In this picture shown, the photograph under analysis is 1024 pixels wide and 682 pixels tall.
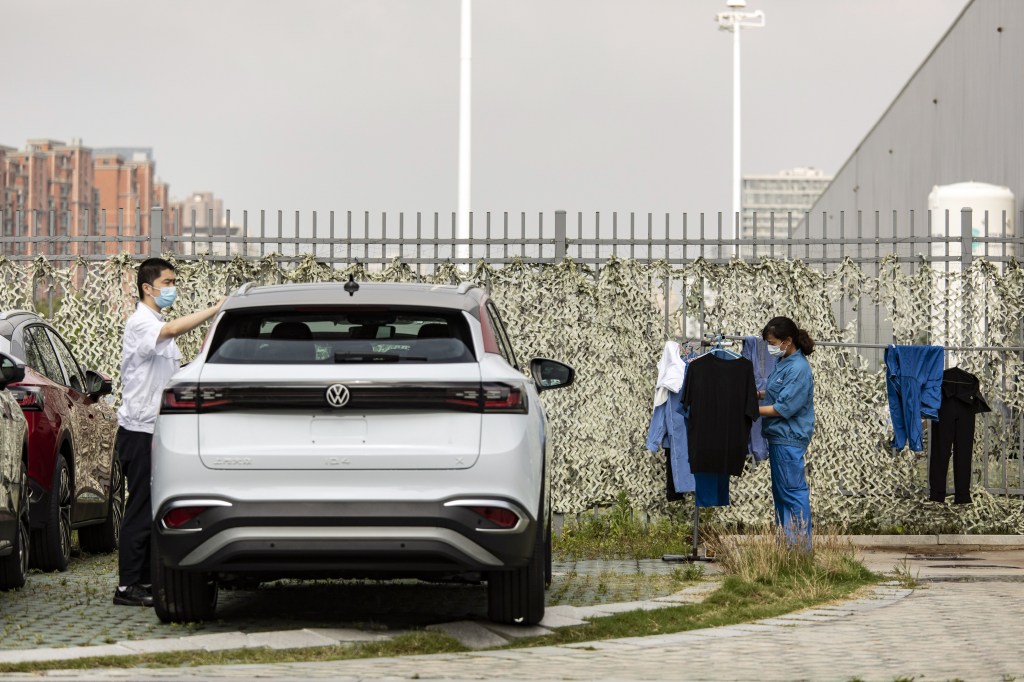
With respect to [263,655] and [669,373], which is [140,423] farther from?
[669,373]

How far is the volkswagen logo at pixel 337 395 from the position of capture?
25.0ft

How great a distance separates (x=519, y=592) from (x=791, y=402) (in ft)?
13.1

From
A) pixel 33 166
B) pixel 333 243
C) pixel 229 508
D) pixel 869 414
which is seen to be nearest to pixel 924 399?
pixel 869 414

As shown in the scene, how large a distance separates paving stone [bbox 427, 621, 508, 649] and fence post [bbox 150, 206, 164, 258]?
23.6 ft

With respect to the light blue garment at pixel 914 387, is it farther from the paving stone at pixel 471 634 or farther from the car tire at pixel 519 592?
the paving stone at pixel 471 634

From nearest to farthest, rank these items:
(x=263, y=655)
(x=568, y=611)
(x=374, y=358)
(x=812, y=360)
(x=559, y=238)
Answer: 1. (x=263, y=655)
2. (x=374, y=358)
3. (x=568, y=611)
4. (x=812, y=360)
5. (x=559, y=238)

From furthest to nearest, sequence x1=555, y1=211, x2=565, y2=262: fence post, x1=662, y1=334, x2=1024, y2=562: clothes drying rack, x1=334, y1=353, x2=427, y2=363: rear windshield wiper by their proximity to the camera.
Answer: x1=555, y1=211, x2=565, y2=262: fence post < x1=662, y1=334, x2=1024, y2=562: clothes drying rack < x1=334, y1=353, x2=427, y2=363: rear windshield wiper

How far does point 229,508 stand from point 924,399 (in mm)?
7193

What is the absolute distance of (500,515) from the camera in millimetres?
7625

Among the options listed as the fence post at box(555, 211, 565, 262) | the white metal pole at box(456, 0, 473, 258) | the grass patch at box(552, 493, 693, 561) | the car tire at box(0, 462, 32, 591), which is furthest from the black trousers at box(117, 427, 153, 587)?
the white metal pole at box(456, 0, 473, 258)

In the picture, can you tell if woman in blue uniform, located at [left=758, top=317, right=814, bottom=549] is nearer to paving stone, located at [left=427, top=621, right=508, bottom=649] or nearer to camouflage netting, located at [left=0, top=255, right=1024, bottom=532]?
camouflage netting, located at [left=0, top=255, right=1024, bottom=532]

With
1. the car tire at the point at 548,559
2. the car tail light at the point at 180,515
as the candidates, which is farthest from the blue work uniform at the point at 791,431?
the car tail light at the point at 180,515

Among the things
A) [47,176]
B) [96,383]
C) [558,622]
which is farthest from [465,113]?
[47,176]

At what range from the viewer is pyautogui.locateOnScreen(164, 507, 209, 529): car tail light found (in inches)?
300
